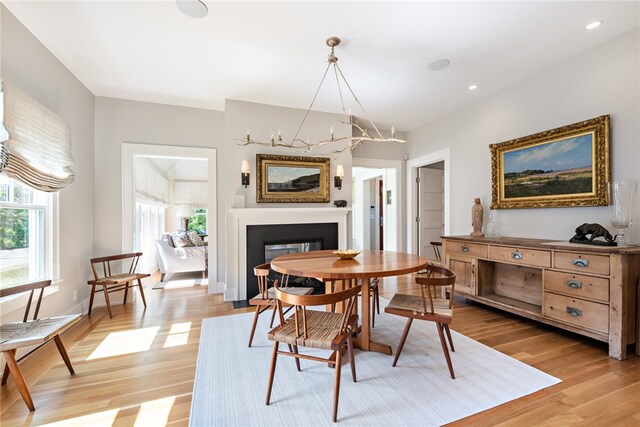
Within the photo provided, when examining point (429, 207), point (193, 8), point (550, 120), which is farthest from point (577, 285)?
point (193, 8)

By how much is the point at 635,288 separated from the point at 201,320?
4030 mm

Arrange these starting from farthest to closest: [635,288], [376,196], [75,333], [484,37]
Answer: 1. [376,196]
2. [75,333]
3. [484,37]
4. [635,288]

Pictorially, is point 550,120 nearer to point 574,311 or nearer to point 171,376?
point 574,311

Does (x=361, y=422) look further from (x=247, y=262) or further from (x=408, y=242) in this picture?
(x=408, y=242)

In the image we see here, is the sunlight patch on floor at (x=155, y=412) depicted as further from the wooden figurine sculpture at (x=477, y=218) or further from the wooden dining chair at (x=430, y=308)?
the wooden figurine sculpture at (x=477, y=218)

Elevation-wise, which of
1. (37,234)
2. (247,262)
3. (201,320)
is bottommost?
(201,320)

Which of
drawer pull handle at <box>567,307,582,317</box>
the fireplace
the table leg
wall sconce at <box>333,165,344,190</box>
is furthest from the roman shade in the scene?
drawer pull handle at <box>567,307,582,317</box>

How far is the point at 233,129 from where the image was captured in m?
3.93

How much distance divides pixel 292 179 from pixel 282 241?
958 millimetres

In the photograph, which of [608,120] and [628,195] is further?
[608,120]

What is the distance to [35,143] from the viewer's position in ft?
7.64

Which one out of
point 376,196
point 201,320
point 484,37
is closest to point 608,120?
point 484,37

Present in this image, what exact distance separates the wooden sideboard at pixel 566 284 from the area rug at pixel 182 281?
4.30 meters

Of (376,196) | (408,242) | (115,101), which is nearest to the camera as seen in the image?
(115,101)
